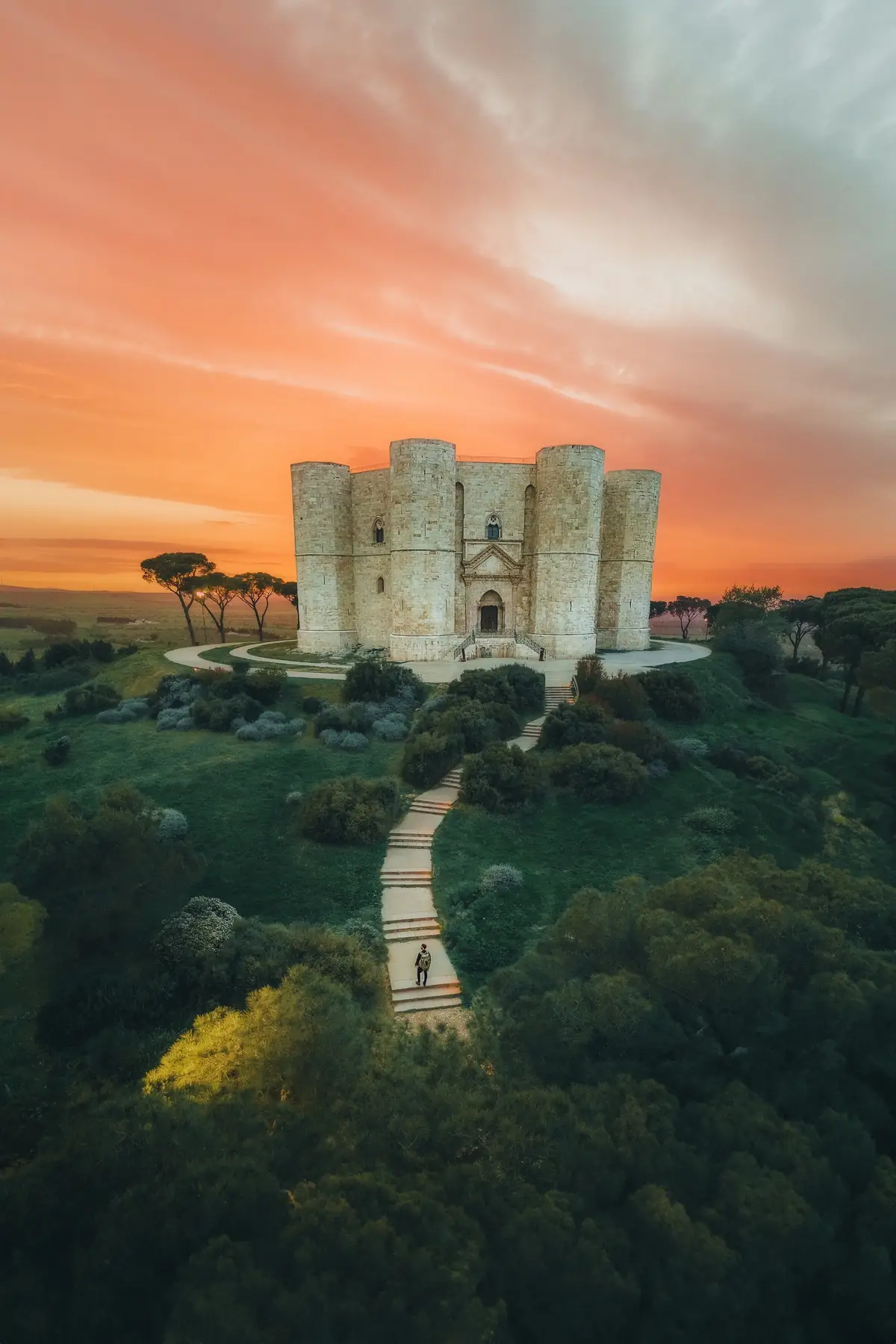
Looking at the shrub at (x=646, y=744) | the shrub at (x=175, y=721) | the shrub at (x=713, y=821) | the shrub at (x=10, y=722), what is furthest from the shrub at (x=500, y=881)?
the shrub at (x=10, y=722)

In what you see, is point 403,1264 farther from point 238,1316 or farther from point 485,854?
point 485,854

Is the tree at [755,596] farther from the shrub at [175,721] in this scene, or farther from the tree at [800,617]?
the shrub at [175,721]

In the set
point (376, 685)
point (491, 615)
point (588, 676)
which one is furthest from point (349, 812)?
point (491, 615)

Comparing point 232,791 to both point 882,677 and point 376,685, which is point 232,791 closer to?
point 376,685

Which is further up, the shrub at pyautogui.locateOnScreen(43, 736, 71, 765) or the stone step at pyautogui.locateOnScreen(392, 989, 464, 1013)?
the shrub at pyautogui.locateOnScreen(43, 736, 71, 765)

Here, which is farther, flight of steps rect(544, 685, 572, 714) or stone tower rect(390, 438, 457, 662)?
stone tower rect(390, 438, 457, 662)

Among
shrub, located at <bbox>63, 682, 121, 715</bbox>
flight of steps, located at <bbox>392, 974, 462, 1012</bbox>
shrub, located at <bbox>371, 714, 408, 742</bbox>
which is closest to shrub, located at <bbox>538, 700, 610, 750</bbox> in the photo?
shrub, located at <bbox>371, 714, 408, 742</bbox>

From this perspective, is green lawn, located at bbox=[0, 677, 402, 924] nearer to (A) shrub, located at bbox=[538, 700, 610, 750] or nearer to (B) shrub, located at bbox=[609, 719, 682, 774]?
(A) shrub, located at bbox=[538, 700, 610, 750]
